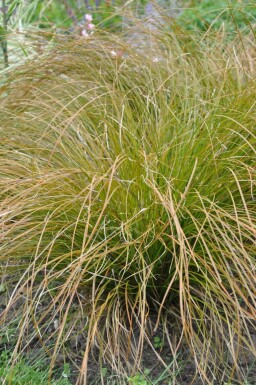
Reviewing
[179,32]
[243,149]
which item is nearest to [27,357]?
[243,149]

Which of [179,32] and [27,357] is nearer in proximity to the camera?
[27,357]

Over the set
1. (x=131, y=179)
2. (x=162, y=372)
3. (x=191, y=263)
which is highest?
(x=131, y=179)

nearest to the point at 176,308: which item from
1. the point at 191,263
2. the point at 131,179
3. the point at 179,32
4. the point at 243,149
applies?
the point at 191,263

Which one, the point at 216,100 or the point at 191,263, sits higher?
the point at 216,100

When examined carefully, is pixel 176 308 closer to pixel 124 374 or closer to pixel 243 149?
pixel 124 374

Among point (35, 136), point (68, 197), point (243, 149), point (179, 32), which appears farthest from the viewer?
point (179, 32)

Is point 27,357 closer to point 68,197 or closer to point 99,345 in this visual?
point 99,345

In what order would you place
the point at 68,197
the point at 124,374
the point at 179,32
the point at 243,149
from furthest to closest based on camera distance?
the point at 179,32
the point at 243,149
the point at 68,197
the point at 124,374
